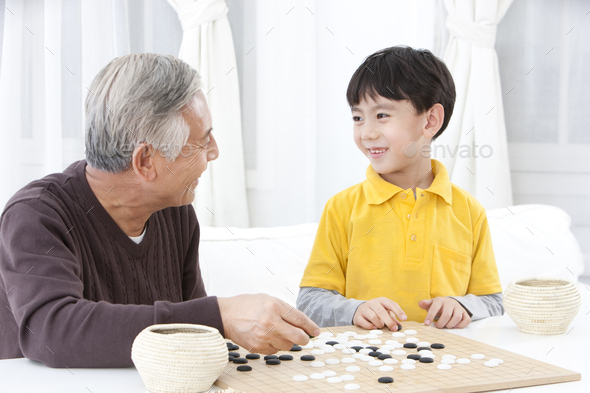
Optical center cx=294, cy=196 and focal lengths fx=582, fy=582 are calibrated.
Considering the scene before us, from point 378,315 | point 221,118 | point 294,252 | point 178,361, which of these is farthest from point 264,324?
point 221,118

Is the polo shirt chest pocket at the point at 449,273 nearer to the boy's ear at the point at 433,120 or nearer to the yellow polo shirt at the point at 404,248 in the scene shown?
the yellow polo shirt at the point at 404,248

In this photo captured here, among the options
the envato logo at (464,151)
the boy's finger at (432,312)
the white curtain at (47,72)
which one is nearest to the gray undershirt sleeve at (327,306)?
the boy's finger at (432,312)

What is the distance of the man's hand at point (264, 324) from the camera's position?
3.08 feet

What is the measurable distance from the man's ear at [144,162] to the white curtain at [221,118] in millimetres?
1466

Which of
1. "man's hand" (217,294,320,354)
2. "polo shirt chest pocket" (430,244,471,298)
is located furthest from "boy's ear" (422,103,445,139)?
"man's hand" (217,294,320,354)

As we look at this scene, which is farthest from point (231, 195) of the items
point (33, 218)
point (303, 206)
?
point (33, 218)

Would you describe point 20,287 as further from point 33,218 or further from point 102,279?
point 102,279

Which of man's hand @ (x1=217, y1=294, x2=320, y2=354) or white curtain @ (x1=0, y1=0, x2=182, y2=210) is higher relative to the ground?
white curtain @ (x1=0, y1=0, x2=182, y2=210)

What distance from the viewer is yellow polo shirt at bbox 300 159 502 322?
58.1 inches

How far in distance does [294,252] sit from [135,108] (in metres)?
1.03

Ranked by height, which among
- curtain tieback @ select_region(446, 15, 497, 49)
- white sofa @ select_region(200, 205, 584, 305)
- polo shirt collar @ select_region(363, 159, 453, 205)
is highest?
curtain tieback @ select_region(446, 15, 497, 49)

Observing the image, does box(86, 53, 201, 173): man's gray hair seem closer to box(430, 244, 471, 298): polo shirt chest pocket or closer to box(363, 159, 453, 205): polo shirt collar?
box(363, 159, 453, 205): polo shirt collar

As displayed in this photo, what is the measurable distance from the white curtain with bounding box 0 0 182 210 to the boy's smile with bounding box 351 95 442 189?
4.76ft

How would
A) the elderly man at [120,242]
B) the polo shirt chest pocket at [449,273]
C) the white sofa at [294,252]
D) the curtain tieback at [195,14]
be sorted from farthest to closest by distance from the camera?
the curtain tieback at [195,14] < the white sofa at [294,252] < the polo shirt chest pocket at [449,273] < the elderly man at [120,242]
